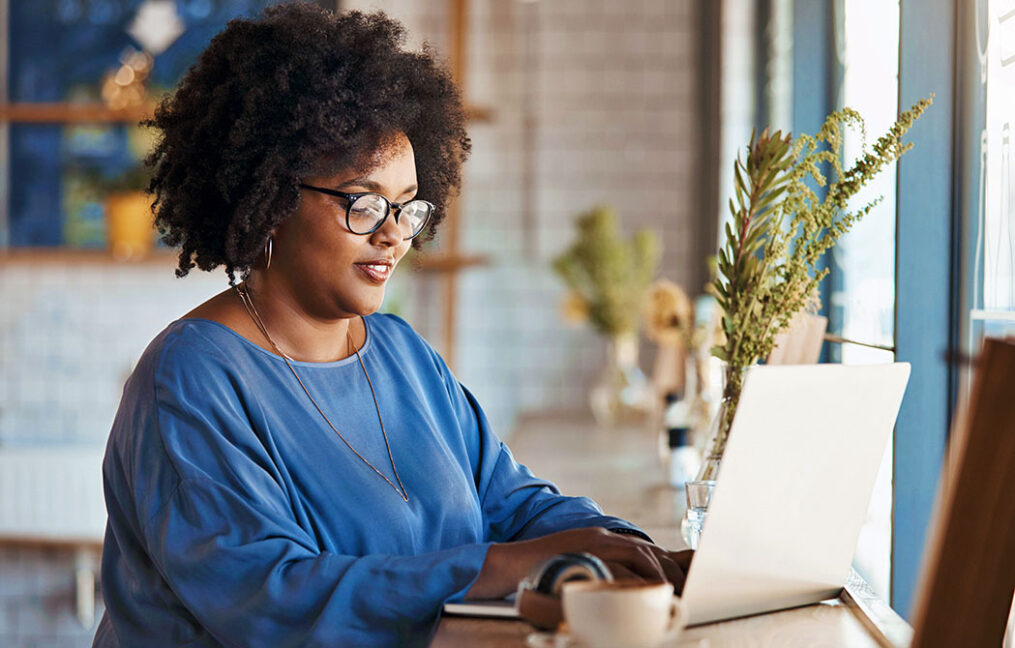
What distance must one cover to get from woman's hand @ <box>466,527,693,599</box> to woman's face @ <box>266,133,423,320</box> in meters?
0.46

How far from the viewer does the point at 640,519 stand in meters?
2.19

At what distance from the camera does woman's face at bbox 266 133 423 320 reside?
4.91 ft

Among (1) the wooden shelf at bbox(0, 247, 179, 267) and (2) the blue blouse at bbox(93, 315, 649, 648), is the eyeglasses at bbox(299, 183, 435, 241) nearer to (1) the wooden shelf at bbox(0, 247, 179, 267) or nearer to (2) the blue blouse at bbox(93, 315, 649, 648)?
(2) the blue blouse at bbox(93, 315, 649, 648)

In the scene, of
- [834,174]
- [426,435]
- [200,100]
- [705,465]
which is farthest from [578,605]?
[834,174]

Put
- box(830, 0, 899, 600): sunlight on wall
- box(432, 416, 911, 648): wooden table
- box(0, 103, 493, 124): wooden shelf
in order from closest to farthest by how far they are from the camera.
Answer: box(432, 416, 911, 648): wooden table < box(830, 0, 899, 600): sunlight on wall < box(0, 103, 493, 124): wooden shelf

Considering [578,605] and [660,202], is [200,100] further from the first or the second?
[660,202]

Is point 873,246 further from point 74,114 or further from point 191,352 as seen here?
point 74,114

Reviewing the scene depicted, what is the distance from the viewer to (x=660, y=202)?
185 inches

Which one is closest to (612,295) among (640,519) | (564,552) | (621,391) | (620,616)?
(621,391)

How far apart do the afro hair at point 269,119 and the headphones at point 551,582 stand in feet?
2.36

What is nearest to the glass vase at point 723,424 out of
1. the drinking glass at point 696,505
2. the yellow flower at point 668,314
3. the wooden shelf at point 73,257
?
the drinking glass at point 696,505

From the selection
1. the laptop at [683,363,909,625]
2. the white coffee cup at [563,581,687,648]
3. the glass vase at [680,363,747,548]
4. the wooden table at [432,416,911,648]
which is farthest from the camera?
the glass vase at [680,363,747,548]

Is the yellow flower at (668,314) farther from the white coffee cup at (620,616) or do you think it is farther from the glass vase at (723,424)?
the white coffee cup at (620,616)

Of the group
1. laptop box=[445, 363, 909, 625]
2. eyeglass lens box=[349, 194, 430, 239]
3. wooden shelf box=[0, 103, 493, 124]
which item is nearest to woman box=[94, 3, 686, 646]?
eyeglass lens box=[349, 194, 430, 239]
